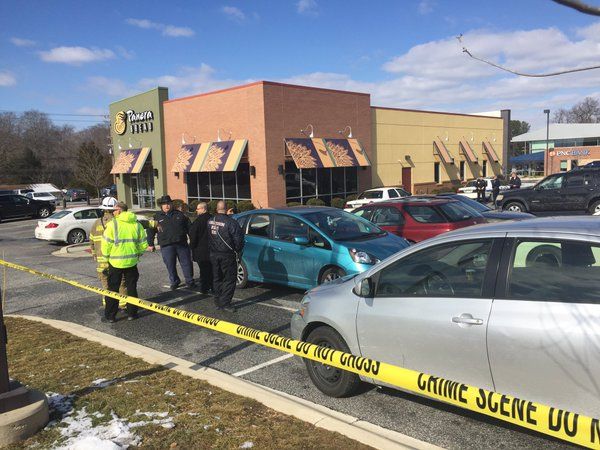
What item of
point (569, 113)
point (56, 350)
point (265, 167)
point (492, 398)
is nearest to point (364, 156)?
point (265, 167)

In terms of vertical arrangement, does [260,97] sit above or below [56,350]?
above

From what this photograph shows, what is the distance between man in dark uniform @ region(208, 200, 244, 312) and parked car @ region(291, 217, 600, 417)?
132 inches

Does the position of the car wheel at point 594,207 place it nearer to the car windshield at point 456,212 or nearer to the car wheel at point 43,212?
the car windshield at point 456,212

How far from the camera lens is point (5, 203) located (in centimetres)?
3097

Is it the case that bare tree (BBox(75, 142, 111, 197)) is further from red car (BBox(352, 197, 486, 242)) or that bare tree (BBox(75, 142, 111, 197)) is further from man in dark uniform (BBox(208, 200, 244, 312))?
man in dark uniform (BBox(208, 200, 244, 312))

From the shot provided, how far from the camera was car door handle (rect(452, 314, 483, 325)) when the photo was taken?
361cm

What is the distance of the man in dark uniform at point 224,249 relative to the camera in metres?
7.72

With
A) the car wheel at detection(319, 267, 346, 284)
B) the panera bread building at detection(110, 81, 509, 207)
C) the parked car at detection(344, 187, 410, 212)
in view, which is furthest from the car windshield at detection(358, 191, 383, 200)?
the car wheel at detection(319, 267, 346, 284)

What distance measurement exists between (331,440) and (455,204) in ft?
28.1

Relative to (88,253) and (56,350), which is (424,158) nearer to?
(88,253)

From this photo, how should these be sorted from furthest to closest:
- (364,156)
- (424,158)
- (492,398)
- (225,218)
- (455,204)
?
(424,158) → (364,156) → (455,204) → (225,218) → (492,398)

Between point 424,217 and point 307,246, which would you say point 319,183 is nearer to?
point 424,217

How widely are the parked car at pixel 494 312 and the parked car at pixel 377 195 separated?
66.7 ft

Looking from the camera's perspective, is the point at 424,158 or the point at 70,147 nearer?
the point at 424,158
